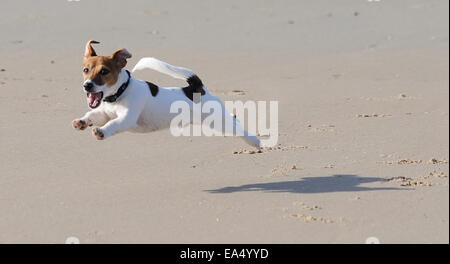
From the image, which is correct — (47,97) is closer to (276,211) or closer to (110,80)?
(110,80)

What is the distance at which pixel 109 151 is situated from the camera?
750 cm

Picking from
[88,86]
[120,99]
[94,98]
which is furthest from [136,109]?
[88,86]

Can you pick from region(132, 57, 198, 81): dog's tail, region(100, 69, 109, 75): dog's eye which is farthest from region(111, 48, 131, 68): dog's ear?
region(132, 57, 198, 81): dog's tail

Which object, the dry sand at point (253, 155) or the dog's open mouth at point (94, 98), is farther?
the dog's open mouth at point (94, 98)

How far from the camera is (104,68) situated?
603cm

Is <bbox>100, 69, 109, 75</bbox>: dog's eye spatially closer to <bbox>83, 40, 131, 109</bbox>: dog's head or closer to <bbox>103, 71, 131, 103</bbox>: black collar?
<bbox>83, 40, 131, 109</bbox>: dog's head

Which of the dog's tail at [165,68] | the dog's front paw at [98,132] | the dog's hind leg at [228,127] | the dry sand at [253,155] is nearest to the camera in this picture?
the dry sand at [253,155]

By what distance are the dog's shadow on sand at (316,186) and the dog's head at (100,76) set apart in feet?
3.61

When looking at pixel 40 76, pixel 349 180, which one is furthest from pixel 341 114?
pixel 40 76

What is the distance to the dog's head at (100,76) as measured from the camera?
5996mm

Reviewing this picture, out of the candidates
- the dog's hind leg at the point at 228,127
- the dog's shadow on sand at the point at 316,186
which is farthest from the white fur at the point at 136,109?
the dog's shadow on sand at the point at 316,186

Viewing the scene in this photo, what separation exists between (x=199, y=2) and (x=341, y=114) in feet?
32.6

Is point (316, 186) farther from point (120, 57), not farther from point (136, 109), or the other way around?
point (120, 57)

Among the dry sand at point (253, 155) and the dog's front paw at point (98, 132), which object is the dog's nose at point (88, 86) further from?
the dry sand at point (253, 155)
